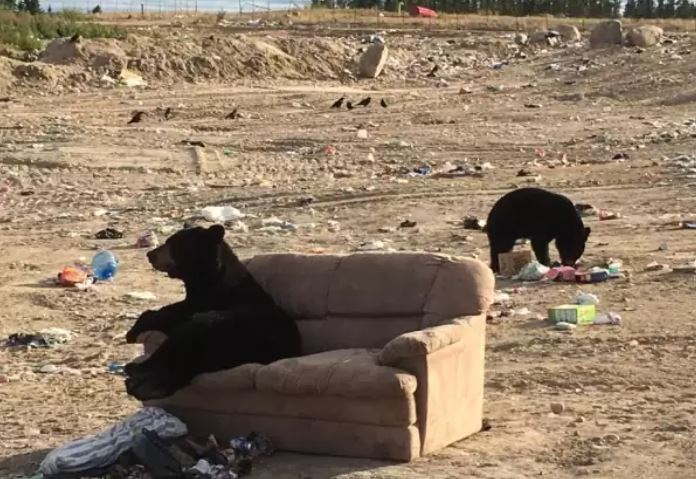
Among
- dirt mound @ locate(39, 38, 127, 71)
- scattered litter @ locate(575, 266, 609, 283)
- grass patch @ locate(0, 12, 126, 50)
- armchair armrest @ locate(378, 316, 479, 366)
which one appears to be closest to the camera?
armchair armrest @ locate(378, 316, 479, 366)

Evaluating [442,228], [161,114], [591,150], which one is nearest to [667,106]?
[591,150]

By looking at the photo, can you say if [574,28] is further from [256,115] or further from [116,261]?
[116,261]

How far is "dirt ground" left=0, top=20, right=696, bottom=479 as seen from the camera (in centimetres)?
781

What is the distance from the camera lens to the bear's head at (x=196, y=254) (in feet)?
25.9

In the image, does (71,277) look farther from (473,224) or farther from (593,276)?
(473,224)

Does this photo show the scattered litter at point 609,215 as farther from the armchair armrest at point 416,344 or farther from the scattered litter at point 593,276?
the armchair armrest at point 416,344

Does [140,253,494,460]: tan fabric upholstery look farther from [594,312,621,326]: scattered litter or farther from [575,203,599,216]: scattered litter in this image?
[575,203,599,216]: scattered litter

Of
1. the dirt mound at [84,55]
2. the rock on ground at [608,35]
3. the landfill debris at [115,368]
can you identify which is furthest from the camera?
the rock on ground at [608,35]

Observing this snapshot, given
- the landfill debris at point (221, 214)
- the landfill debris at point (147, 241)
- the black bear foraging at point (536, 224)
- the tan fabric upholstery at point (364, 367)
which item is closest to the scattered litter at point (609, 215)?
the black bear foraging at point (536, 224)

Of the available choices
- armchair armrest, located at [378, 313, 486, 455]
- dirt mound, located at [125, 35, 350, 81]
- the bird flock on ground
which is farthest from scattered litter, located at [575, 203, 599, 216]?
dirt mound, located at [125, 35, 350, 81]

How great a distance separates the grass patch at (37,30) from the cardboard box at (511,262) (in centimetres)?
3045

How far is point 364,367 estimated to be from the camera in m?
7.08

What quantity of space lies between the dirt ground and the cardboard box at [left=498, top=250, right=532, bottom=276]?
23 centimetres

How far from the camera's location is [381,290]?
7980 millimetres
